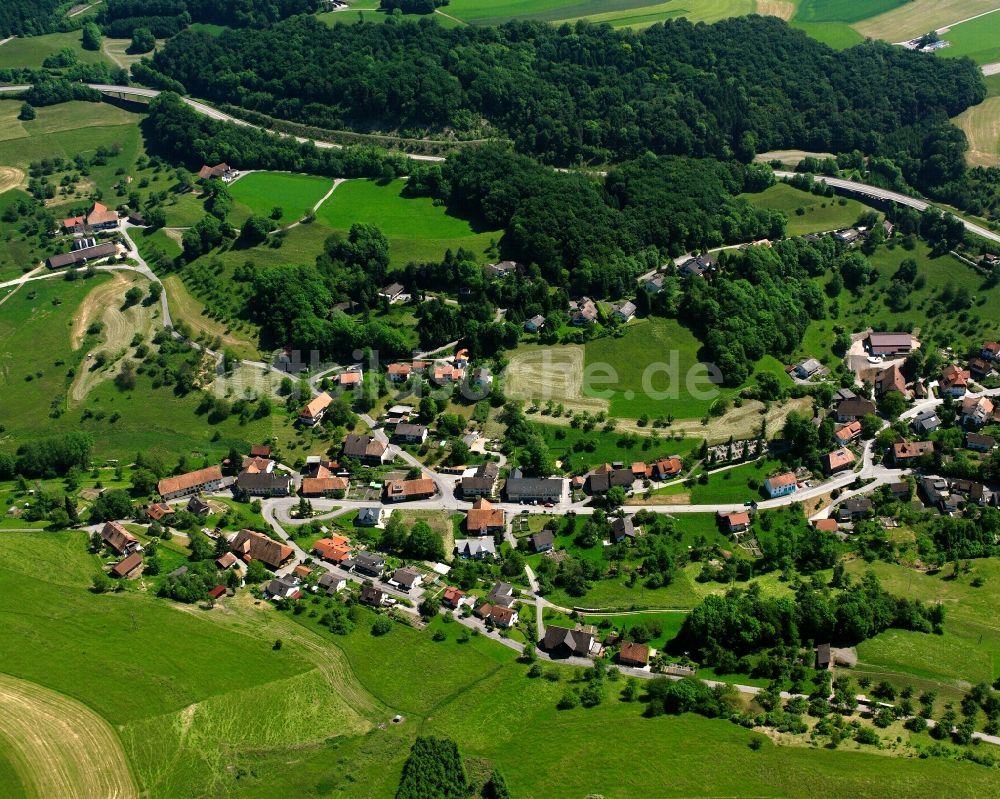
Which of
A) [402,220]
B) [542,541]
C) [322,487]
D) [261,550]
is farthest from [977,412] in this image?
[402,220]

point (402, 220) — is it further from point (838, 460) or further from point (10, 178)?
point (838, 460)

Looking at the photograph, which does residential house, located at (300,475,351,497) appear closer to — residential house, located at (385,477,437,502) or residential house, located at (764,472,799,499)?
residential house, located at (385,477,437,502)

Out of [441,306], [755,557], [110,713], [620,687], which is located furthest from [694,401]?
[110,713]

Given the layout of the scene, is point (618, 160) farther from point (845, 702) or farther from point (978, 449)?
point (845, 702)

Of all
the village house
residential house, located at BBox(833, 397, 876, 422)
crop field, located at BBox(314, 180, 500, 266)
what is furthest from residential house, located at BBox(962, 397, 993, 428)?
the village house

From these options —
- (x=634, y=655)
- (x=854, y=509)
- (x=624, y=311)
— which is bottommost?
(x=634, y=655)

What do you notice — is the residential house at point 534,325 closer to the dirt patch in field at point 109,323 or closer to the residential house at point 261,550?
the residential house at point 261,550

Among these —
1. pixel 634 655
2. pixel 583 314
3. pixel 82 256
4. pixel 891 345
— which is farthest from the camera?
pixel 82 256

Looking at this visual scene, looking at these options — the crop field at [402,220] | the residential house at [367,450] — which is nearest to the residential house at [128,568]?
the residential house at [367,450]
